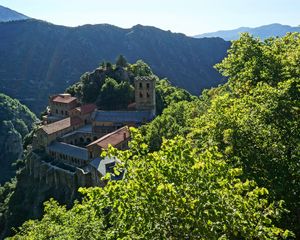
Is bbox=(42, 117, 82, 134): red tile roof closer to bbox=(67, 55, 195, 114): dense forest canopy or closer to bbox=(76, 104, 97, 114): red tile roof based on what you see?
bbox=(76, 104, 97, 114): red tile roof

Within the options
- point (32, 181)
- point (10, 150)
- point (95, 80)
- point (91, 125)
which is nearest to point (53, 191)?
point (32, 181)

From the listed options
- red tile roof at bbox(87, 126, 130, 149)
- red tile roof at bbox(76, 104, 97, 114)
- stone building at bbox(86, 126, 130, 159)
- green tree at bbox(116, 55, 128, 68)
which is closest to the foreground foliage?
stone building at bbox(86, 126, 130, 159)

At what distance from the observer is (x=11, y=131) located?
14750 cm

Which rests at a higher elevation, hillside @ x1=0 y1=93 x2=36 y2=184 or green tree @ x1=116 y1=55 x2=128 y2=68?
green tree @ x1=116 y1=55 x2=128 y2=68

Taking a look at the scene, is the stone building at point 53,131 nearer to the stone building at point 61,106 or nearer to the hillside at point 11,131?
the stone building at point 61,106

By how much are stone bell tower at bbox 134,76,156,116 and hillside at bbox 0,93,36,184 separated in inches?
2785

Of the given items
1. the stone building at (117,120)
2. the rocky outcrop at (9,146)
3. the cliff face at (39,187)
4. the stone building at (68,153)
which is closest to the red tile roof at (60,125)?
the stone building at (68,153)

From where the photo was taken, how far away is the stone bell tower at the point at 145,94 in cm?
7581

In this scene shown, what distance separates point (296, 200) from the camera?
1927 cm

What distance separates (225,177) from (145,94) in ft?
203

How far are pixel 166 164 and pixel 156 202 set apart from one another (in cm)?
155

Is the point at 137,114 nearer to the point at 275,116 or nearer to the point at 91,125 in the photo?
the point at 91,125

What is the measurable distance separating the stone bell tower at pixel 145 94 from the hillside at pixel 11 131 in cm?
7074

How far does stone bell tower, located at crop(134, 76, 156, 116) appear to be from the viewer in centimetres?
7581
